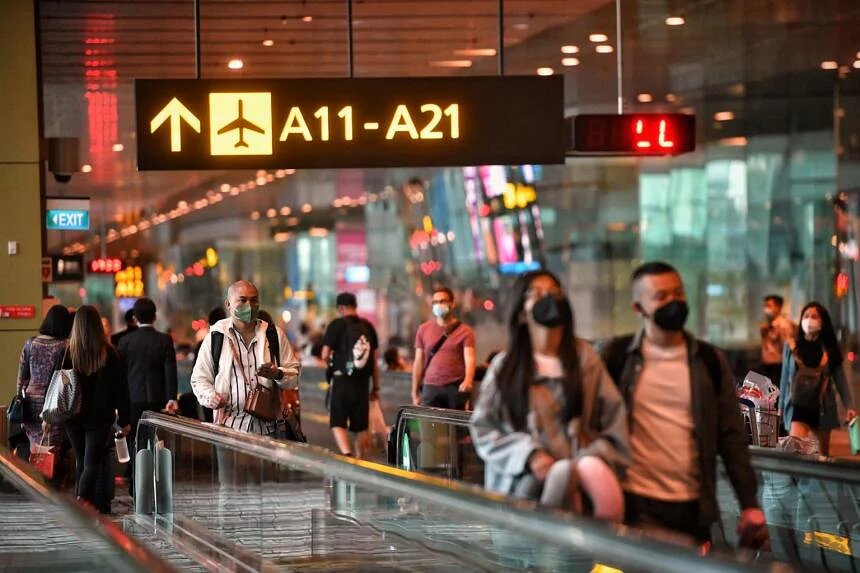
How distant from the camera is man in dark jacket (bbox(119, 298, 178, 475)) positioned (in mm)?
12562

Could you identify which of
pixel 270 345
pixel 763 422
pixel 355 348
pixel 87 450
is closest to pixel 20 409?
pixel 87 450

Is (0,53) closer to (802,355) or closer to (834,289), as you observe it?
(802,355)

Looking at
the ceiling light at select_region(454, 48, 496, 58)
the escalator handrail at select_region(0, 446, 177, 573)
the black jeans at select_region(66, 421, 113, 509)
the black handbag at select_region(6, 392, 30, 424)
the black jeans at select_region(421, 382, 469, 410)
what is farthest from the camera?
the ceiling light at select_region(454, 48, 496, 58)

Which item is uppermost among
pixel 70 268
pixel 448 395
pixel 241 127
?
pixel 241 127

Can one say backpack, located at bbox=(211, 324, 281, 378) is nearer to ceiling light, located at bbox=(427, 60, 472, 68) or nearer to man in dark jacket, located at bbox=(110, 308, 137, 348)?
man in dark jacket, located at bbox=(110, 308, 137, 348)

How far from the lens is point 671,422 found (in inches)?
198

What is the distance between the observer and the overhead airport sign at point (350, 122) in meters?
11.4

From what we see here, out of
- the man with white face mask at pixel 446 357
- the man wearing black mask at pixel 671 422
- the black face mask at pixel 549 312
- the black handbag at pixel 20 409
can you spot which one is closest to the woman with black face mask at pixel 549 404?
the black face mask at pixel 549 312

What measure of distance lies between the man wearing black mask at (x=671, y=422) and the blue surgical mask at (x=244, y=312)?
4.59m

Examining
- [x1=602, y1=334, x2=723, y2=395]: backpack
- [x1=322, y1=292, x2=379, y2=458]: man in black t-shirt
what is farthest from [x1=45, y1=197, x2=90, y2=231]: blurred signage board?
[x1=602, y1=334, x2=723, y2=395]: backpack

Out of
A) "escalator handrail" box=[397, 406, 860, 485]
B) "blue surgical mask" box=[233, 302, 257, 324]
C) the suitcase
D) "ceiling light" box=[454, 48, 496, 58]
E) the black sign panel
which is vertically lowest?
the suitcase

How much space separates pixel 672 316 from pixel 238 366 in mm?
4934

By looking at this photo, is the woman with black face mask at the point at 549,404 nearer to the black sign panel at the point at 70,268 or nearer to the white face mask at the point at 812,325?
the white face mask at the point at 812,325

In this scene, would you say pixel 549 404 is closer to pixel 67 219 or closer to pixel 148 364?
pixel 148 364
